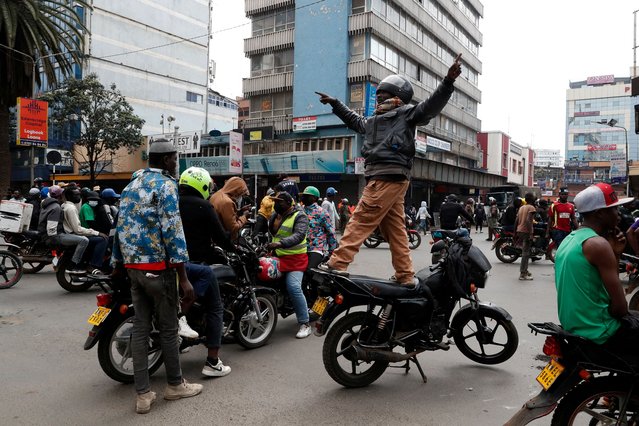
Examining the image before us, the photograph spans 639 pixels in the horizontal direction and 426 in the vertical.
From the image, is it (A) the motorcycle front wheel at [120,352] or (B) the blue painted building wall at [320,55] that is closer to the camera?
(A) the motorcycle front wheel at [120,352]

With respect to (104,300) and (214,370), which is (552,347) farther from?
(104,300)

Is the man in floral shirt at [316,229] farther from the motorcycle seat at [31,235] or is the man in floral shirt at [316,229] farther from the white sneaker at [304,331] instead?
the motorcycle seat at [31,235]

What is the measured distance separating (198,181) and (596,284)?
310 centimetres

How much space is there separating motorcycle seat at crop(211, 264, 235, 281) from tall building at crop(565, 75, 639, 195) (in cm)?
10151

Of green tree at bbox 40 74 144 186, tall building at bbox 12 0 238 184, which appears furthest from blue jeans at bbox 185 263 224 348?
tall building at bbox 12 0 238 184

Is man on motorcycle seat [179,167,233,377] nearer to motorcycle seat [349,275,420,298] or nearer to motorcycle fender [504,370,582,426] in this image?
motorcycle seat [349,275,420,298]

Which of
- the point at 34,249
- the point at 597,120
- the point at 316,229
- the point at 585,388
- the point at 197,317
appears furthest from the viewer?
the point at 597,120

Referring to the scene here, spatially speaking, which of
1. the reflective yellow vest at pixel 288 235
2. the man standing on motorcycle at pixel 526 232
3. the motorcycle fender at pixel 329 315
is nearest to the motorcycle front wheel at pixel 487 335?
the motorcycle fender at pixel 329 315

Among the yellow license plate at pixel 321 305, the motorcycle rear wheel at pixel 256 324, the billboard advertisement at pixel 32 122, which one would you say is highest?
the billboard advertisement at pixel 32 122

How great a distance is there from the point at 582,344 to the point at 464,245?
5.45 feet

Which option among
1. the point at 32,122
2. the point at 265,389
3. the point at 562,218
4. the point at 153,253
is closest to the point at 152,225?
the point at 153,253

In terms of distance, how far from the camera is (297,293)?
5703 millimetres

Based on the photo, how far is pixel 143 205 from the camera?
3502 mm

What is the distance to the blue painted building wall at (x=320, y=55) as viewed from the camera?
102 ft
